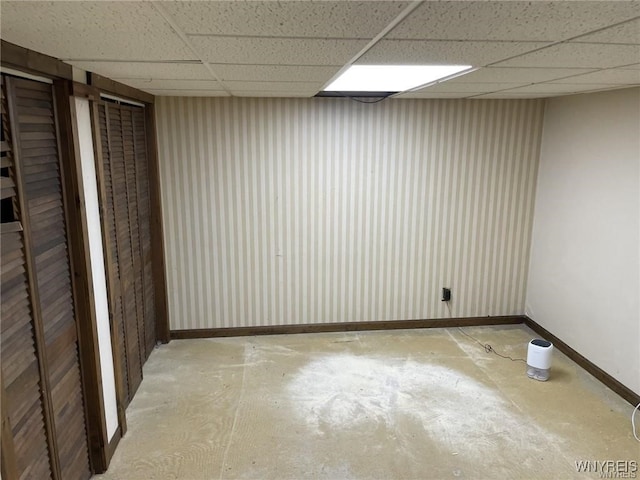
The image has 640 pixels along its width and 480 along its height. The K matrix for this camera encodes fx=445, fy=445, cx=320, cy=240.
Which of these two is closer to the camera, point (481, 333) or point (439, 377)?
point (439, 377)

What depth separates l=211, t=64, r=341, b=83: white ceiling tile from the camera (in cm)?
208

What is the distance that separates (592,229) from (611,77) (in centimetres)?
146

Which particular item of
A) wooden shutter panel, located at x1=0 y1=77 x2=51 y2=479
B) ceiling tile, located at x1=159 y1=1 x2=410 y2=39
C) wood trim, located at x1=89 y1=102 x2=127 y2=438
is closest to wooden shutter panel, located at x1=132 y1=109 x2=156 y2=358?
wood trim, located at x1=89 y1=102 x2=127 y2=438

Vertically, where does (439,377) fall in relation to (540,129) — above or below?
below

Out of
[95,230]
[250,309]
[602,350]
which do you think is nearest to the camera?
[95,230]

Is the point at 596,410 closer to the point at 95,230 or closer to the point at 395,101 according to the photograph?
the point at 395,101

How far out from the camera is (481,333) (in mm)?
4336

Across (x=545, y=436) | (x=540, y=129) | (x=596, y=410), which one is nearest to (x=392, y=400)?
(x=545, y=436)

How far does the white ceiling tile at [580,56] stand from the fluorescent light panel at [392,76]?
0.29 m

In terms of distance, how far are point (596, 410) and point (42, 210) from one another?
11.7 feet

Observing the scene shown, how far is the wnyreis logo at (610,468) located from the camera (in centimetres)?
249

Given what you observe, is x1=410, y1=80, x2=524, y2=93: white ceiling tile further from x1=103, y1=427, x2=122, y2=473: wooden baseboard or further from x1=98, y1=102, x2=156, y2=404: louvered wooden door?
x1=103, y1=427, x2=122, y2=473: wooden baseboard

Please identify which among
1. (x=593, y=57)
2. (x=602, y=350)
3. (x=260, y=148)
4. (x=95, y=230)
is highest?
(x=593, y=57)

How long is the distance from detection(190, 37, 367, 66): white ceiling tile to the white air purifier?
2.69m
